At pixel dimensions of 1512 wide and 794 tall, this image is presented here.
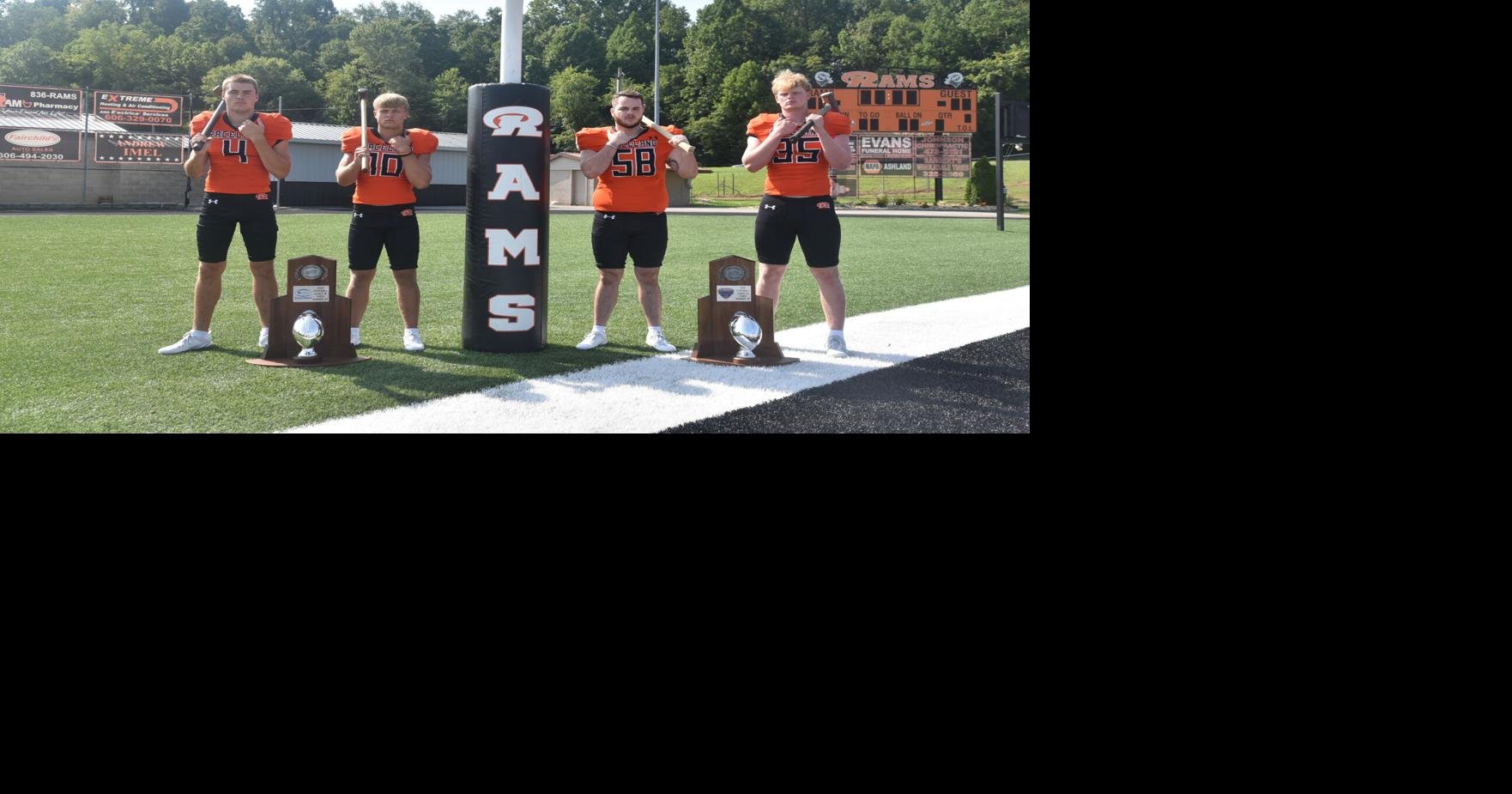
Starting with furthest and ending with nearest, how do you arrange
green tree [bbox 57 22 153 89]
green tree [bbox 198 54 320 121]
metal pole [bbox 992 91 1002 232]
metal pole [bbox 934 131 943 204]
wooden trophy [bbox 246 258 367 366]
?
metal pole [bbox 934 131 943 204] → green tree [bbox 57 22 153 89] → green tree [bbox 198 54 320 121] → metal pole [bbox 992 91 1002 232] → wooden trophy [bbox 246 258 367 366]

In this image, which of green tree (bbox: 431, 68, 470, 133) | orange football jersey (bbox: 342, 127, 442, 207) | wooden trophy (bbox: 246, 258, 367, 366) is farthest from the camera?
green tree (bbox: 431, 68, 470, 133)

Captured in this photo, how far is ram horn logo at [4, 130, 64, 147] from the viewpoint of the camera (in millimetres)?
20656

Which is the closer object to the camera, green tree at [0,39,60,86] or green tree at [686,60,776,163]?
green tree at [686,60,776,163]

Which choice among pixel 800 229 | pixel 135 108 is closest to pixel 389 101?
pixel 800 229

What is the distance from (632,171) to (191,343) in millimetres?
2050

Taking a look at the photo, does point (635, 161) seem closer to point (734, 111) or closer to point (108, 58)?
point (734, 111)

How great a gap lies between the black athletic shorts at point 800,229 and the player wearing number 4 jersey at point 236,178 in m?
2.06

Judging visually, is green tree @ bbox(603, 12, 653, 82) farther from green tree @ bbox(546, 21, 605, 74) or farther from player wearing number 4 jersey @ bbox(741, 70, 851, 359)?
player wearing number 4 jersey @ bbox(741, 70, 851, 359)

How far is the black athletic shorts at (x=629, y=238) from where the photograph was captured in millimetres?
4957

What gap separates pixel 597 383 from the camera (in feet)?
14.3

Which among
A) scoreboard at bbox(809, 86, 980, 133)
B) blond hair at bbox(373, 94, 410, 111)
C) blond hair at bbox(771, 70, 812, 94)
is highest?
scoreboard at bbox(809, 86, 980, 133)

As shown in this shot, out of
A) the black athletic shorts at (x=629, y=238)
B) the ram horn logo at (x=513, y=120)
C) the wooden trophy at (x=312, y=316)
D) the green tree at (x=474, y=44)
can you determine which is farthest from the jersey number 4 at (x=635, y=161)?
the green tree at (x=474, y=44)

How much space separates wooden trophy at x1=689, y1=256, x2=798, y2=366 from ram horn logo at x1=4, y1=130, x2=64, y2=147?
69.8 feet

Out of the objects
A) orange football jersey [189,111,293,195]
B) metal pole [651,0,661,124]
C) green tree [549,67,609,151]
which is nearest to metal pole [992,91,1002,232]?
metal pole [651,0,661,124]
